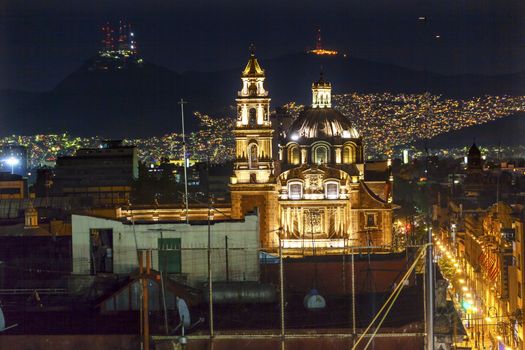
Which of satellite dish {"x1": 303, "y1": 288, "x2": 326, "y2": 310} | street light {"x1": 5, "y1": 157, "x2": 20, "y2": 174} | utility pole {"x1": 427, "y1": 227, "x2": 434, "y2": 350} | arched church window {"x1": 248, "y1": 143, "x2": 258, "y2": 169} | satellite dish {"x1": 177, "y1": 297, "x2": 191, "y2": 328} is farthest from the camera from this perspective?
street light {"x1": 5, "y1": 157, "x2": 20, "y2": 174}

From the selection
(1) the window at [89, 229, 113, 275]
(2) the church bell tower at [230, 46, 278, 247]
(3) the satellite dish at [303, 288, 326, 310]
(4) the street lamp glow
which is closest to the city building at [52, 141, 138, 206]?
(4) the street lamp glow

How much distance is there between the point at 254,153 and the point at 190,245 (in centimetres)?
3754

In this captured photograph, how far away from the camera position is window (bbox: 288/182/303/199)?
6994cm

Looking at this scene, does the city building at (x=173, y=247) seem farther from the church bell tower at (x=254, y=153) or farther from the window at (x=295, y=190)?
the window at (x=295, y=190)

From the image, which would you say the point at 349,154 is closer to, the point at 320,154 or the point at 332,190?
the point at 320,154

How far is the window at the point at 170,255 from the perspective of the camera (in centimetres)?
3181

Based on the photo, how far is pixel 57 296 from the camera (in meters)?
31.9

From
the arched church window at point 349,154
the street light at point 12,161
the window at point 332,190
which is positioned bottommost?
the window at point 332,190

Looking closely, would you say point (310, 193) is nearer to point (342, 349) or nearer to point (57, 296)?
point (57, 296)

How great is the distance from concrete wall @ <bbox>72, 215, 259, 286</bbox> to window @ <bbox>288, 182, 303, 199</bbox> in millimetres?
37266

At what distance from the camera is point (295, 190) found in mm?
70062

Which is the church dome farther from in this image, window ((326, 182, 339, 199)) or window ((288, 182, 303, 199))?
window ((288, 182, 303, 199))

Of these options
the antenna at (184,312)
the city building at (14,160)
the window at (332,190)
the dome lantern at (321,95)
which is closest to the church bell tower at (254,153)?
the window at (332,190)

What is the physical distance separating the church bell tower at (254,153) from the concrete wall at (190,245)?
35.6 meters
